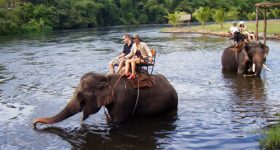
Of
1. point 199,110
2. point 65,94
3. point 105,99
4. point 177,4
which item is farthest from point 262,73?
point 177,4

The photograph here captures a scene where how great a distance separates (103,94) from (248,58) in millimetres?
7983

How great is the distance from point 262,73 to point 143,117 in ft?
24.6

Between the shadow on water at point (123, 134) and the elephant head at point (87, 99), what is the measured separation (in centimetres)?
39

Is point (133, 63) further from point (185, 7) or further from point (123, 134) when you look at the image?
point (185, 7)

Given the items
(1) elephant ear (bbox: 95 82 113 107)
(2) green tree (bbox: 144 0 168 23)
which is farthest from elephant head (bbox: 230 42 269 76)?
(2) green tree (bbox: 144 0 168 23)

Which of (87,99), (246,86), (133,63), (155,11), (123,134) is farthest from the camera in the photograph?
(155,11)

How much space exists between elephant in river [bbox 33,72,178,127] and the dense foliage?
4941 centimetres

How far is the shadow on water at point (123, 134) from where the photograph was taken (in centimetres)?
866

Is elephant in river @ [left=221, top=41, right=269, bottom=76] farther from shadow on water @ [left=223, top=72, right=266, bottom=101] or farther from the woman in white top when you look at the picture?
the woman in white top

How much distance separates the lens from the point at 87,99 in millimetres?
9508

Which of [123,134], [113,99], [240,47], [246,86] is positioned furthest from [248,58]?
[123,134]

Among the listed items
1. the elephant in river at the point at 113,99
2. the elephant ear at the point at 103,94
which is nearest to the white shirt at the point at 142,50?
the elephant in river at the point at 113,99

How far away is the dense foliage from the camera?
223ft

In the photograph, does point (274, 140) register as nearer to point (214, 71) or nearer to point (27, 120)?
point (27, 120)
